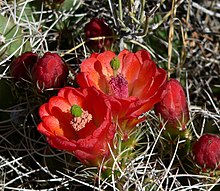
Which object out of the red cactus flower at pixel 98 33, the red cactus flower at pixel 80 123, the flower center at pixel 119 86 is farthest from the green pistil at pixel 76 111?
the red cactus flower at pixel 98 33

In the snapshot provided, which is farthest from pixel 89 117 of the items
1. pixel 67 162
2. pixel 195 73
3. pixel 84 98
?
pixel 195 73

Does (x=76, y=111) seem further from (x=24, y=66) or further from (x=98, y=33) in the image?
(x=98, y=33)

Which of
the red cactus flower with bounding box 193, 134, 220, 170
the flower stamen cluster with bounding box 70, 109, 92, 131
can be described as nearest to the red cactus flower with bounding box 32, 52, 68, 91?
the flower stamen cluster with bounding box 70, 109, 92, 131

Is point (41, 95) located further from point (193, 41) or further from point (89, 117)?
point (193, 41)

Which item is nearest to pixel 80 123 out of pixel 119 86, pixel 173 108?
pixel 119 86

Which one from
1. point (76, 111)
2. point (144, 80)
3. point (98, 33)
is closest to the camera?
point (76, 111)

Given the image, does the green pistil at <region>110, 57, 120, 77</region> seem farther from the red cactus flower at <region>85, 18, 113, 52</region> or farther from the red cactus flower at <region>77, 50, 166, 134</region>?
the red cactus flower at <region>85, 18, 113, 52</region>

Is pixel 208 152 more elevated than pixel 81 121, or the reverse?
pixel 81 121
